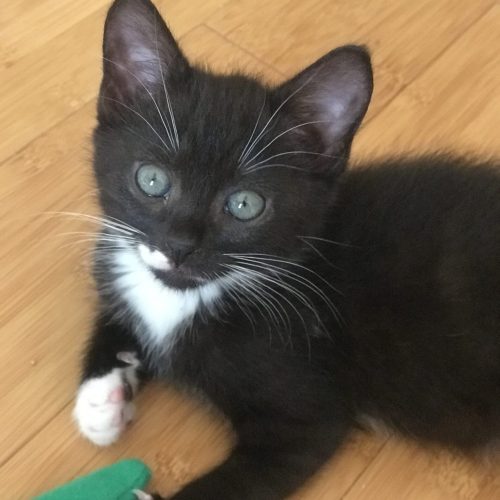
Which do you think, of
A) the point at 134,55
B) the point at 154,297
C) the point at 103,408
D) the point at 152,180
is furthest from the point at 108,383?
the point at 134,55

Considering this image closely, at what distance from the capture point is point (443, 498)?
134 cm

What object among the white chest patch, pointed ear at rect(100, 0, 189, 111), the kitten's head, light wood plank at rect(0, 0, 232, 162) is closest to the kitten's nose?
the kitten's head

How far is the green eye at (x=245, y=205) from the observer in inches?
44.7

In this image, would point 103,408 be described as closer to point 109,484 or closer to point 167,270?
point 109,484

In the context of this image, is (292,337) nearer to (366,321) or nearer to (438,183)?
(366,321)

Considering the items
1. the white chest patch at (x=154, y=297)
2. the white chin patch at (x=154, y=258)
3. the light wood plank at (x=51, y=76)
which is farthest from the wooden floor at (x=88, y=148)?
the white chin patch at (x=154, y=258)

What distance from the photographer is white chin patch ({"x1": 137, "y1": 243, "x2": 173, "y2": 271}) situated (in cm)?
114

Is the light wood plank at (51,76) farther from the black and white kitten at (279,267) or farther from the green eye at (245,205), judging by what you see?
the green eye at (245,205)

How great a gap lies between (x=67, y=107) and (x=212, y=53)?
15.3 inches

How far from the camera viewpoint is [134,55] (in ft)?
3.93

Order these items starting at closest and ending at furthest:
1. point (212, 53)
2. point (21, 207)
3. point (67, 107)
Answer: point (21, 207) → point (67, 107) → point (212, 53)

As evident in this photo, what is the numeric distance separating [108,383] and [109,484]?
0.57 ft

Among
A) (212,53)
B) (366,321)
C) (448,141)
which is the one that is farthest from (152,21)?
(448,141)

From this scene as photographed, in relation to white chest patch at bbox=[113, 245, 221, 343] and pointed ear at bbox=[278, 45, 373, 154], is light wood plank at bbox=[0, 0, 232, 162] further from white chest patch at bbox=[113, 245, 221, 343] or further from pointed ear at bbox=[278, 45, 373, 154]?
pointed ear at bbox=[278, 45, 373, 154]
